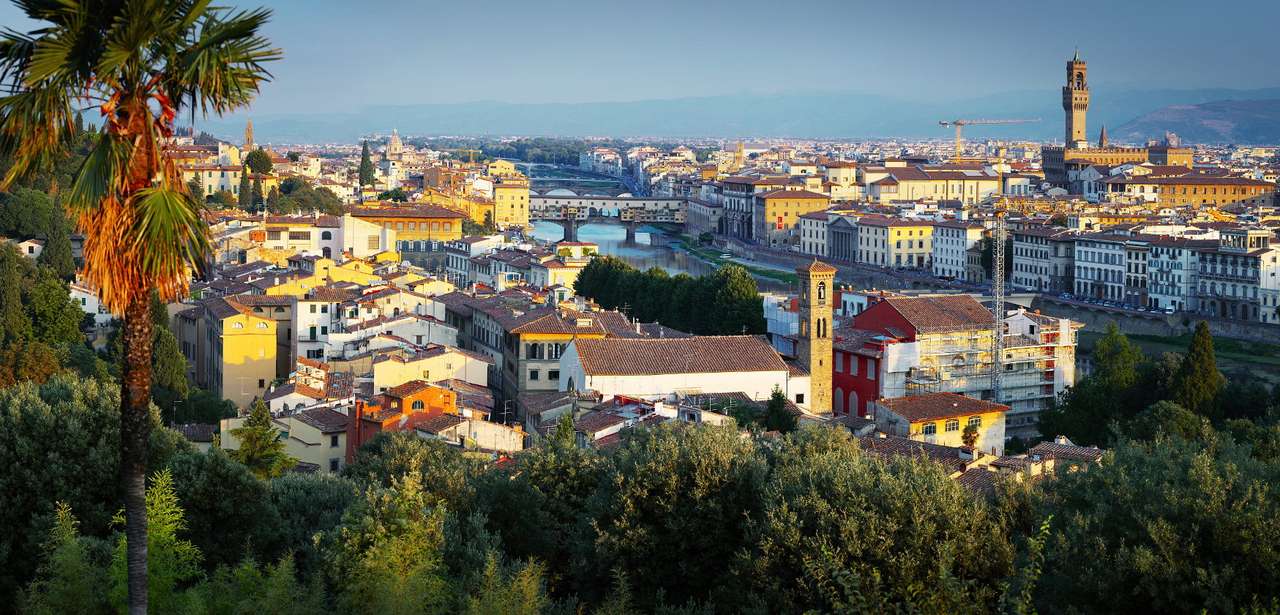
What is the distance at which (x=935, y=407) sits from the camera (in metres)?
16.5

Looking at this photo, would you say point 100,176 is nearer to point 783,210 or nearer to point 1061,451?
point 1061,451

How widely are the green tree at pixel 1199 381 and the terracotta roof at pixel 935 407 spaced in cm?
330

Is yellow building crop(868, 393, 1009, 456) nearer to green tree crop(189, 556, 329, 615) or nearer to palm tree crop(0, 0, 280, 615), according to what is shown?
green tree crop(189, 556, 329, 615)

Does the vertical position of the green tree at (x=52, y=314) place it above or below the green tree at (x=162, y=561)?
below

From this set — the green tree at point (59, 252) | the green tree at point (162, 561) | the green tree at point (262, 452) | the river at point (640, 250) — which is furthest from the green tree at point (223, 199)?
the green tree at point (162, 561)

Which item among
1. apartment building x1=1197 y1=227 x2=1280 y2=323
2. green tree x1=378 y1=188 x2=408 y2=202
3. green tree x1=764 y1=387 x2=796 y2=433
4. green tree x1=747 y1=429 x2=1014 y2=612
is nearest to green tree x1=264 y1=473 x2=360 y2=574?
green tree x1=747 y1=429 x2=1014 y2=612

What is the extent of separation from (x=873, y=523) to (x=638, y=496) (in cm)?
161

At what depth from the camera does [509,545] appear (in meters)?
8.48

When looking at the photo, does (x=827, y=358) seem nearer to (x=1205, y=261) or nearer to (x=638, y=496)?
(x=638, y=496)

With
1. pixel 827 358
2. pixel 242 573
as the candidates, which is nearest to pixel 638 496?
pixel 242 573

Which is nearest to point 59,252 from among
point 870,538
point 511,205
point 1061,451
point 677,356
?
point 677,356

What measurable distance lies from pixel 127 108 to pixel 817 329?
1479cm

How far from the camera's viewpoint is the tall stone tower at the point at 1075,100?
8025 centimetres

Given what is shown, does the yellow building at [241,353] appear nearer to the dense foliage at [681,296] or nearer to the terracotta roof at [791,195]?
the dense foliage at [681,296]
